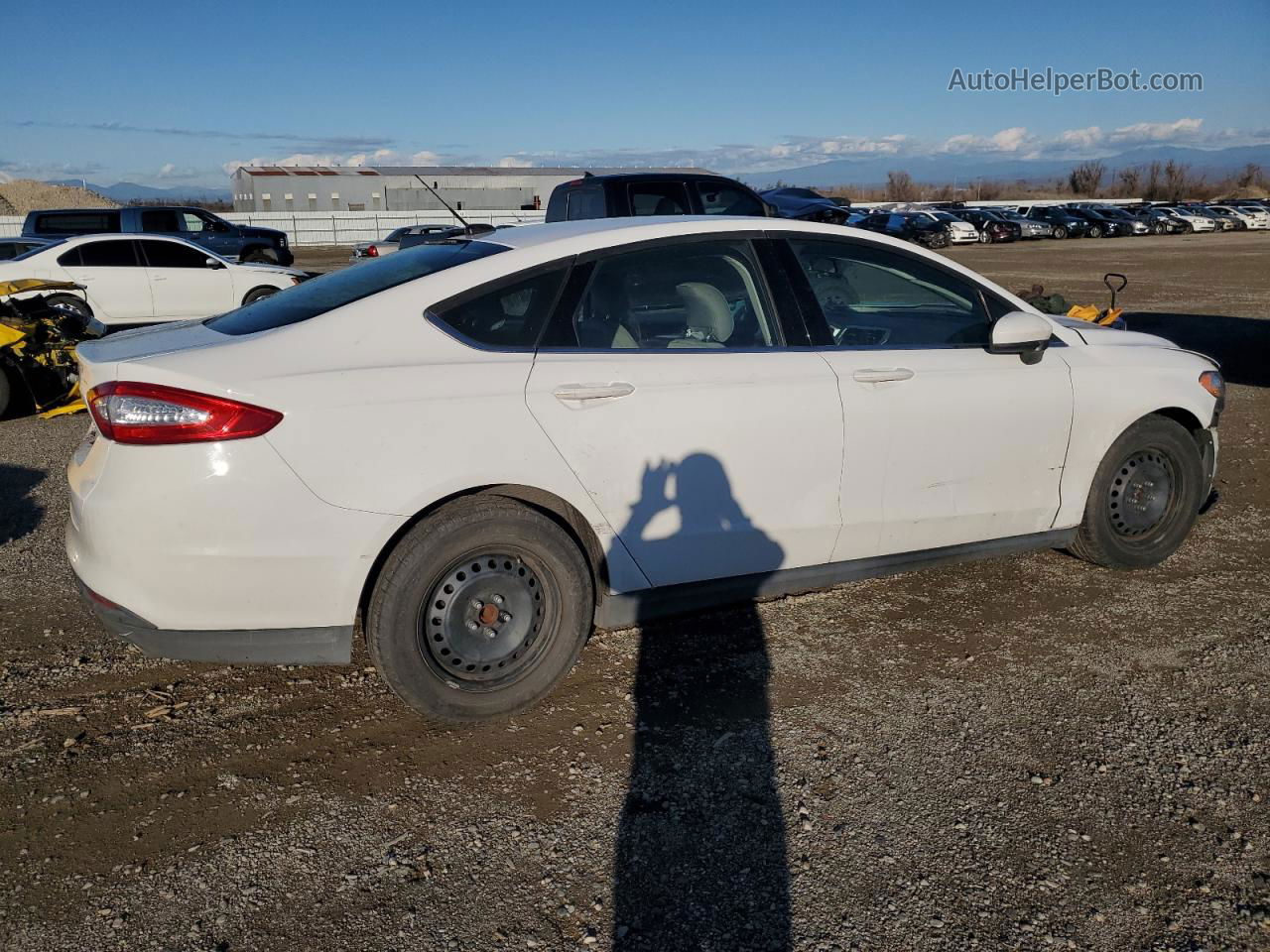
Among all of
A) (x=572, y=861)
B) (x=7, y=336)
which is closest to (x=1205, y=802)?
(x=572, y=861)

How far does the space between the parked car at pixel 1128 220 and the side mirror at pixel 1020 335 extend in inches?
1939

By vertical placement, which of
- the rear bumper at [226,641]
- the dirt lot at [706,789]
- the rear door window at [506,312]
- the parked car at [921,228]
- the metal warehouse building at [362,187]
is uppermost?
the metal warehouse building at [362,187]

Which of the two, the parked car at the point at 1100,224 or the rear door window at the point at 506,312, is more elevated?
the parked car at the point at 1100,224

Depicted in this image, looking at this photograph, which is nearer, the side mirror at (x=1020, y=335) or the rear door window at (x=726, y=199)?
the side mirror at (x=1020, y=335)

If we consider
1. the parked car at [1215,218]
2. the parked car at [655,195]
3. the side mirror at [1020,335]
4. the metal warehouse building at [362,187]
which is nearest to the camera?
the side mirror at [1020,335]

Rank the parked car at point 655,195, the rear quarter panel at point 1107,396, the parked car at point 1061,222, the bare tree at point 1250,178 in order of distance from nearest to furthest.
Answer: the rear quarter panel at point 1107,396
the parked car at point 655,195
the parked car at point 1061,222
the bare tree at point 1250,178

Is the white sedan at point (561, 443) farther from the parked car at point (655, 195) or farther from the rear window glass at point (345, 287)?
the parked car at point (655, 195)

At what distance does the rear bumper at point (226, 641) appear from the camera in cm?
314

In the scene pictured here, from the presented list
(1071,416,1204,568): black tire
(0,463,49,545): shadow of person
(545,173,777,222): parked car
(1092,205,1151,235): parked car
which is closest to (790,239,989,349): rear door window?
(1071,416,1204,568): black tire

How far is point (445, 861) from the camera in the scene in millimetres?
2803

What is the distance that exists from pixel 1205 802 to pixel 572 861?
1914 mm

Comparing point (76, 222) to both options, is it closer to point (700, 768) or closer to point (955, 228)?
point (700, 768)

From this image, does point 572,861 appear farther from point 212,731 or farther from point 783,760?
point 212,731

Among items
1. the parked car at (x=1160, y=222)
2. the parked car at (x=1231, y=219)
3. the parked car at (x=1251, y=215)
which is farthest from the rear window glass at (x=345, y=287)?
the parked car at (x=1251, y=215)
